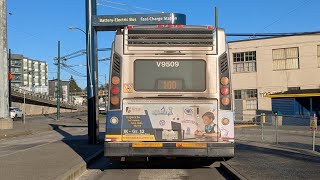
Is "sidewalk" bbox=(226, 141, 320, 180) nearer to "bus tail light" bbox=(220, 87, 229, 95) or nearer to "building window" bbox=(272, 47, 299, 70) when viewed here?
"bus tail light" bbox=(220, 87, 229, 95)

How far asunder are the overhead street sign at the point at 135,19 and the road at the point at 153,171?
6.28 metres

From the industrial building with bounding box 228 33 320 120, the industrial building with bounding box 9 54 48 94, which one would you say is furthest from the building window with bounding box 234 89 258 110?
the industrial building with bounding box 9 54 48 94

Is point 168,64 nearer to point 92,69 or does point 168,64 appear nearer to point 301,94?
point 92,69

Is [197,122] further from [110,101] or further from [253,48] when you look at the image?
[253,48]

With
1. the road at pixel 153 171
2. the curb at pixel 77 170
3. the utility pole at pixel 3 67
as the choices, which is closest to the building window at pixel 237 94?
the utility pole at pixel 3 67

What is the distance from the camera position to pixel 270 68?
47.8 m

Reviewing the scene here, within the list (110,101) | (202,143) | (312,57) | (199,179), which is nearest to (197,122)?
(202,143)

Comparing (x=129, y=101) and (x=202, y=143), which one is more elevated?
(x=129, y=101)

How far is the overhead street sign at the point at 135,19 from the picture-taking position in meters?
17.5

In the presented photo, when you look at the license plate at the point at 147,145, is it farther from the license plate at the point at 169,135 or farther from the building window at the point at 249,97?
the building window at the point at 249,97

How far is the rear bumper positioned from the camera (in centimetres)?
1026

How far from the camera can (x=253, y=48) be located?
4872 cm

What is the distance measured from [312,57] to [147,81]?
3847 centimetres

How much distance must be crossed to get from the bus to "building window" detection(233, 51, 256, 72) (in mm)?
39403
